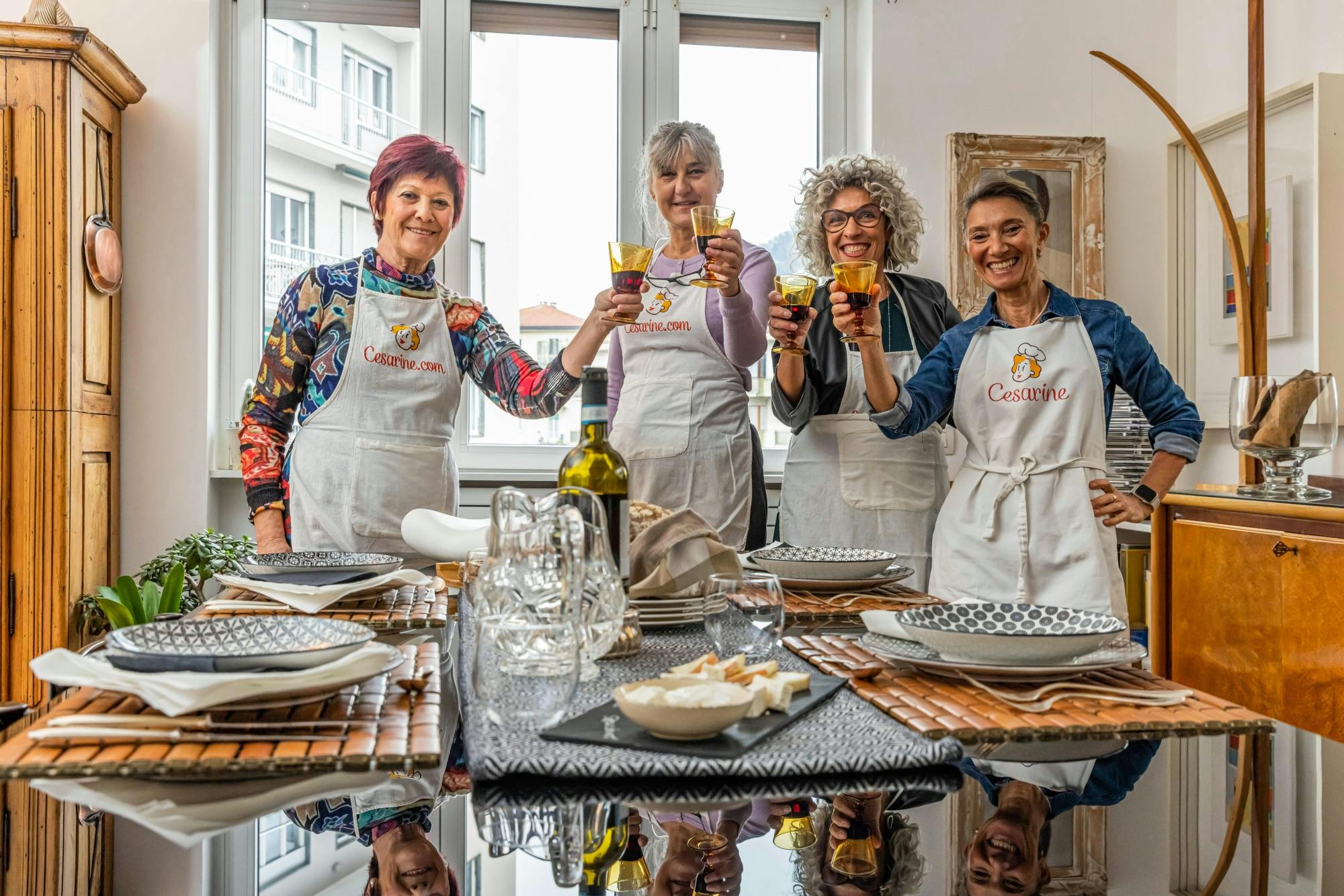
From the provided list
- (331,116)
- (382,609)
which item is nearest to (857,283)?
(382,609)

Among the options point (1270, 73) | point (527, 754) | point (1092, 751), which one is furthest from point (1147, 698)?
point (1270, 73)

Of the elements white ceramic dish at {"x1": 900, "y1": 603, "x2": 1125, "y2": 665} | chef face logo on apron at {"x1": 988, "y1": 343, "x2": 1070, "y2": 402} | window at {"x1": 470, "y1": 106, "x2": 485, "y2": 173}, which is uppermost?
window at {"x1": 470, "y1": 106, "x2": 485, "y2": 173}

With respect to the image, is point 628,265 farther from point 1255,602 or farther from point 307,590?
point 1255,602

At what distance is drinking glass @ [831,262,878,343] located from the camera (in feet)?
6.06

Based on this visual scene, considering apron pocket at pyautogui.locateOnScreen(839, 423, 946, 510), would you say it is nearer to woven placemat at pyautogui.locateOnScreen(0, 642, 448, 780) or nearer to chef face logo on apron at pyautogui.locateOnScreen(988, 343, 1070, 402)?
chef face logo on apron at pyautogui.locateOnScreen(988, 343, 1070, 402)

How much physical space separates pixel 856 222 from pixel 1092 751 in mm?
1802

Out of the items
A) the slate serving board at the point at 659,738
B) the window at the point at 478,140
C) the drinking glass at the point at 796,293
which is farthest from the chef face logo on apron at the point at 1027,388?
the window at the point at 478,140

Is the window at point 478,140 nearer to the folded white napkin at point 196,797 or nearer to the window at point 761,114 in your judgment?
the window at point 761,114

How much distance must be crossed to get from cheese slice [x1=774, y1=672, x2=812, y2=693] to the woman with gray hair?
5.15 ft

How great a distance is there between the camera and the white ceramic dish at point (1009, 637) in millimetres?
974

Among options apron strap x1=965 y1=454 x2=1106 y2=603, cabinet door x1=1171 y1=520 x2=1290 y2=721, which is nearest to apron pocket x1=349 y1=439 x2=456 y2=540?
apron strap x1=965 y1=454 x2=1106 y2=603

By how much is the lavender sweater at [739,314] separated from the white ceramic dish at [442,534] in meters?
0.67

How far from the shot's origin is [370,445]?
223cm

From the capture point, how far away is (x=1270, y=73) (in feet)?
10.8
